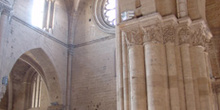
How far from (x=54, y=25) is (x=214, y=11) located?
8.78 meters

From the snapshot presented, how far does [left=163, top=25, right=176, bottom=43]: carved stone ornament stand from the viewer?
18.7ft

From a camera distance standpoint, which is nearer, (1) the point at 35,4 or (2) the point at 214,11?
(2) the point at 214,11

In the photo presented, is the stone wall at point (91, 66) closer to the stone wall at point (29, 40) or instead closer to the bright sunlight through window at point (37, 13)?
the stone wall at point (29, 40)

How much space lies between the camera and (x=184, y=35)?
5746 mm

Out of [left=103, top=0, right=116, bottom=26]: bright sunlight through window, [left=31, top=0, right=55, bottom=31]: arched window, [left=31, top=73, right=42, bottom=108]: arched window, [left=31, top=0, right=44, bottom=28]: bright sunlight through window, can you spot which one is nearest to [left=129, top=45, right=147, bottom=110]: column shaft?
[left=31, top=0, right=44, bottom=28]: bright sunlight through window

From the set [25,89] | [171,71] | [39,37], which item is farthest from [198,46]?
[25,89]

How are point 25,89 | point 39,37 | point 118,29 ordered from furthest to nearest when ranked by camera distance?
point 25,89 → point 39,37 → point 118,29

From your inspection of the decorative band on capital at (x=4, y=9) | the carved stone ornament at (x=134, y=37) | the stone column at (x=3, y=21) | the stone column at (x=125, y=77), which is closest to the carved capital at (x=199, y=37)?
the carved stone ornament at (x=134, y=37)

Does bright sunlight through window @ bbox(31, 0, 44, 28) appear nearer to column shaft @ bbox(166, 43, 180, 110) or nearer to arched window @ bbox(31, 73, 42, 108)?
arched window @ bbox(31, 73, 42, 108)

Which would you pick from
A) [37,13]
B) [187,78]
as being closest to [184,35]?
[187,78]

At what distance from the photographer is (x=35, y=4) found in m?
14.9

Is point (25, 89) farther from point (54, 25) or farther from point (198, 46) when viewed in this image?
point (198, 46)

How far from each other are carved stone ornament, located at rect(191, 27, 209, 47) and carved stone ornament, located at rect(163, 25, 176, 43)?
417mm

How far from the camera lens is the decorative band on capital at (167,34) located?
5.69 m
